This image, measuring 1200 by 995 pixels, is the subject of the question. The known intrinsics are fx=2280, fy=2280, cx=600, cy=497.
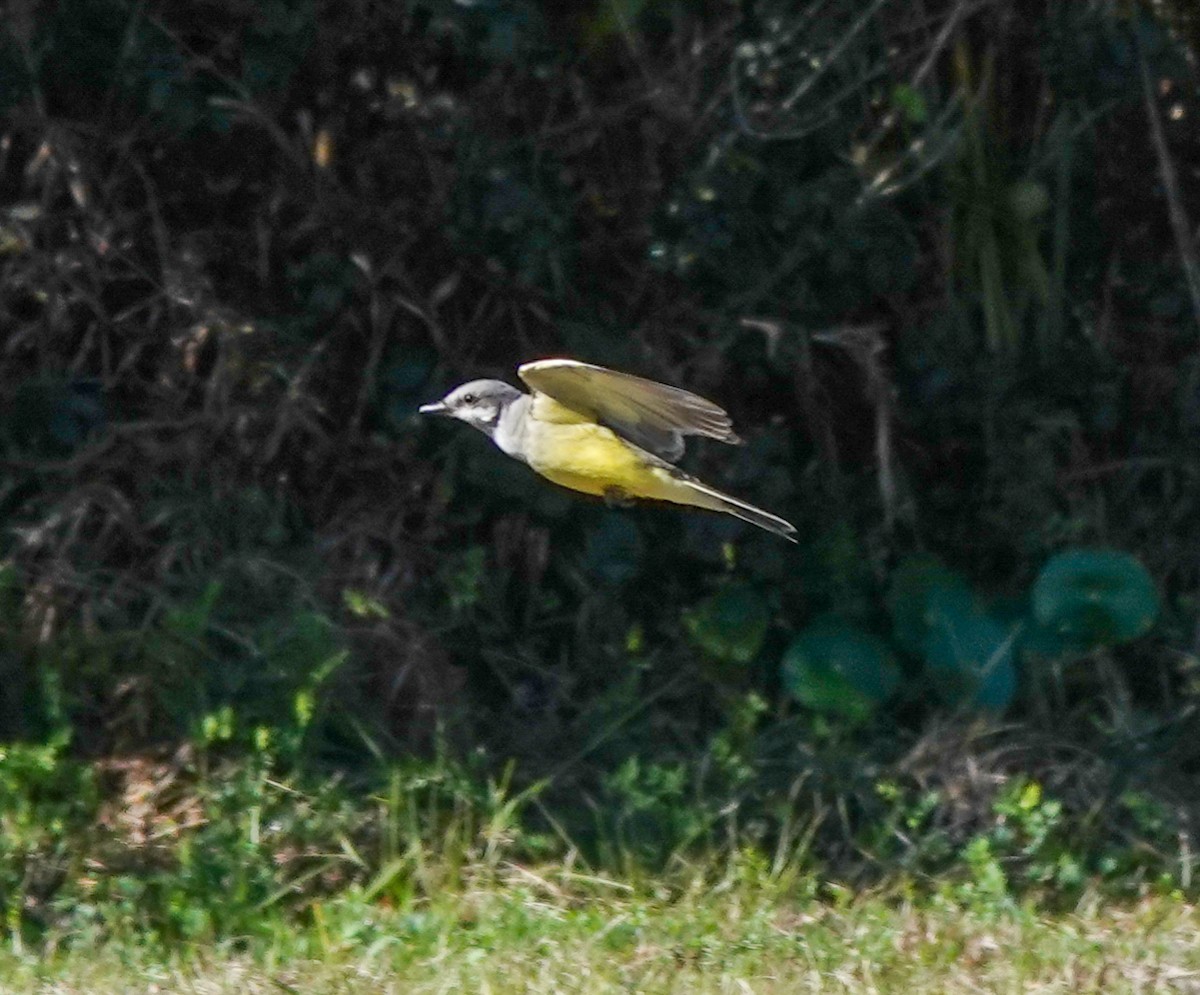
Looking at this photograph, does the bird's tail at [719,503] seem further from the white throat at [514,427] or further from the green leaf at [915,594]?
the green leaf at [915,594]

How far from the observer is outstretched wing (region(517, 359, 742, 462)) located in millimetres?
4168

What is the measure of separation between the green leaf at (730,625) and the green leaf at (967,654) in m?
0.46

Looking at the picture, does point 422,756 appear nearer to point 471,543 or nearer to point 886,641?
point 471,543

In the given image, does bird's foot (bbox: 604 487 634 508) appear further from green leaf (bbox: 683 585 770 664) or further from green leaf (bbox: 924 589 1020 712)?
green leaf (bbox: 924 589 1020 712)

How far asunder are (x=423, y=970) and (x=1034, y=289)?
2.96 m

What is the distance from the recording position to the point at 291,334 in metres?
6.30

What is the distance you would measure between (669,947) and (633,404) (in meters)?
1.15

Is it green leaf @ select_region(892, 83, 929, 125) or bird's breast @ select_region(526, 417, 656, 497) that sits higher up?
green leaf @ select_region(892, 83, 929, 125)

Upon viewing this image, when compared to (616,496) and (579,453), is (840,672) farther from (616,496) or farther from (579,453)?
(579,453)

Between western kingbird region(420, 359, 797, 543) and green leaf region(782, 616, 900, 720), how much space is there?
129 centimetres

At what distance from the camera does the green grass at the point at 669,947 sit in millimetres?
4562

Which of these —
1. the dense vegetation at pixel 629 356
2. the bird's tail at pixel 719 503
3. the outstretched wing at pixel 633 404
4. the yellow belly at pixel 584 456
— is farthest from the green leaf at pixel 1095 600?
the yellow belly at pixel 584 456

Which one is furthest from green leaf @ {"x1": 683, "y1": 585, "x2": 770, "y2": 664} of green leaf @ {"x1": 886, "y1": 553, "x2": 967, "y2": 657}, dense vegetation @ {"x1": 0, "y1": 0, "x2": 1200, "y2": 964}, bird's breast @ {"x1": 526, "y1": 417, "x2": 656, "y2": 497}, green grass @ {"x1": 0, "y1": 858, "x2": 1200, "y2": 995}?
bird's breast @ {"x1": 526, "y1": 417, "x2": 656, "y2": 497}

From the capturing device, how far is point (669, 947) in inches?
186
